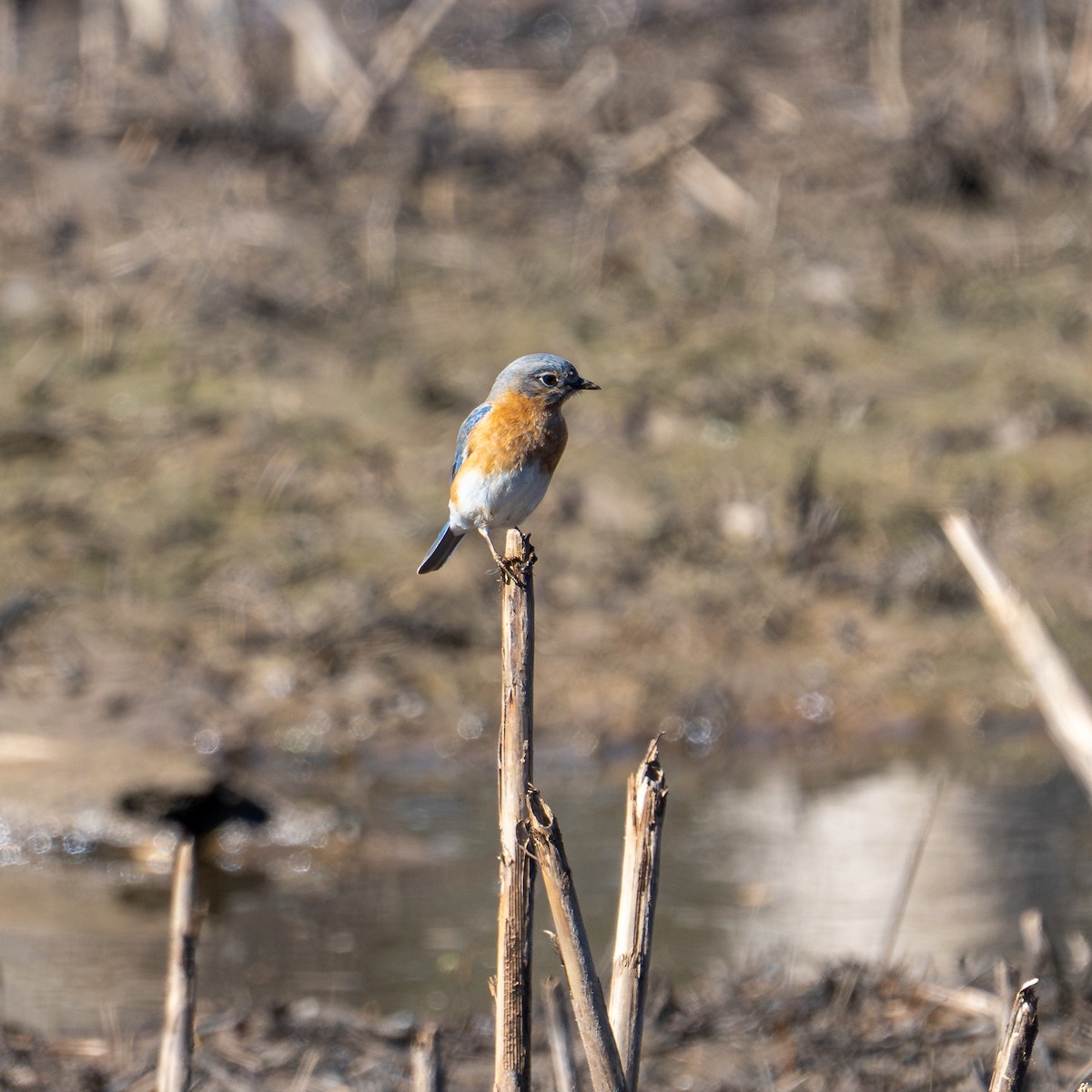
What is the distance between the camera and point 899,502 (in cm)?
1120

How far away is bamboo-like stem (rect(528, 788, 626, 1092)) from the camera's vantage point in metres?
3.28

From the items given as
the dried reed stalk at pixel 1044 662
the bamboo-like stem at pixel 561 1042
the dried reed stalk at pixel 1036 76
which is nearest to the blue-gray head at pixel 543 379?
the bamboo-like stem at pixel 561 1042

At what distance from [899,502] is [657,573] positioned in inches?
63.8

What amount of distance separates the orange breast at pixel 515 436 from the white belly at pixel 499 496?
0.03m

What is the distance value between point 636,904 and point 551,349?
900cm

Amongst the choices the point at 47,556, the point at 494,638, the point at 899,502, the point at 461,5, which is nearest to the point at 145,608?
the point at 47,556

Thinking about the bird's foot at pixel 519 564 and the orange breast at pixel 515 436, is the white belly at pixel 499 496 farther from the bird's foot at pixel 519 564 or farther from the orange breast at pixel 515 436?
the bird's foot at pixel 519 564

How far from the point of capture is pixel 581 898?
754 centimetres

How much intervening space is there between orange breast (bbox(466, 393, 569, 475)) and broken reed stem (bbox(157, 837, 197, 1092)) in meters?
1.38

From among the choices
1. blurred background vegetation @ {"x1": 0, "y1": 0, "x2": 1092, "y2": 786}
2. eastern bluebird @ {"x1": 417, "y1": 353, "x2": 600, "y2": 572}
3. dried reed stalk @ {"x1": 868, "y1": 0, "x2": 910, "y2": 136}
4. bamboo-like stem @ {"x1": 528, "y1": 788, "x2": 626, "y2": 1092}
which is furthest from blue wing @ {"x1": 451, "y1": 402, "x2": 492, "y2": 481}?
dried reed stalk @ {"x1": 868, "y1": 0, "x2": 910, "y2": 136}

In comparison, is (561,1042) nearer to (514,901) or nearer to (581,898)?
(514,901)

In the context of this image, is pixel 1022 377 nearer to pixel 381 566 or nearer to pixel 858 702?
pixel 858 702

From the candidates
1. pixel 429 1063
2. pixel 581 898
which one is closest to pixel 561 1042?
pixel 429 1063

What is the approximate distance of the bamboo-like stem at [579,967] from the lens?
3.28m
